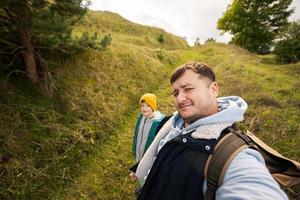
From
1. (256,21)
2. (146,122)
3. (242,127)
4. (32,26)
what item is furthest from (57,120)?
(256,21)

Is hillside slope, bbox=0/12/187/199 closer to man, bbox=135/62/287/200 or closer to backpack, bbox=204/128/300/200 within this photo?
man, bbox=135/62/287/200

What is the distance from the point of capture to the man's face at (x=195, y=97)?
6.16 feet

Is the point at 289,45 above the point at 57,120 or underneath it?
above

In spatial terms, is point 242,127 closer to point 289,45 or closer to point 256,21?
point 289,45

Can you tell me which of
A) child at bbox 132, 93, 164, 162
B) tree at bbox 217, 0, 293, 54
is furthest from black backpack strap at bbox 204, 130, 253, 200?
tree at bbox 217, 0, 293, 54

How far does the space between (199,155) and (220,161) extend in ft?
0.50

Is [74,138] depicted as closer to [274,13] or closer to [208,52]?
[208,52]

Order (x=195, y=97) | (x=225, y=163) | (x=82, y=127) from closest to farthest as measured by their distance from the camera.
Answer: (x=225, y=163), (x=195, y=97), (x=82, y=127)

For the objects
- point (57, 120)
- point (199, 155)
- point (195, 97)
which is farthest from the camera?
point (57, 120)

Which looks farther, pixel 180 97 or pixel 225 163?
pixel 180 97

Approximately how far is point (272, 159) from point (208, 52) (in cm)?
1997

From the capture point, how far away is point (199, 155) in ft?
4.88

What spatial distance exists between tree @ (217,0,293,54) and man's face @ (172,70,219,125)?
22.9 metres

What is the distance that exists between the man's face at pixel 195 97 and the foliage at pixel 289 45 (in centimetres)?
1764
